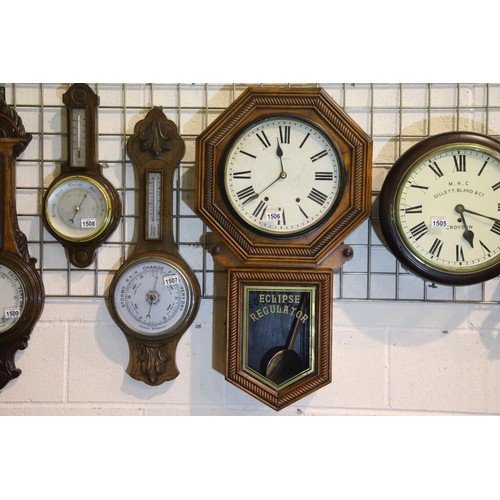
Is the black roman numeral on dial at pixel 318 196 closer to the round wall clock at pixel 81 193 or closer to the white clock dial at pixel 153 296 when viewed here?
the white clock dial at pixel 153 296

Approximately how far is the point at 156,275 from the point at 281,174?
514 millimetres

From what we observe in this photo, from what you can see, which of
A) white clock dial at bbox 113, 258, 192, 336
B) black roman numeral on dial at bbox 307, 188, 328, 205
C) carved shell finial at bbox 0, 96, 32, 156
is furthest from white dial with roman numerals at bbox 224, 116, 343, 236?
carved shell finial at bbox 0, 96, 32, 156

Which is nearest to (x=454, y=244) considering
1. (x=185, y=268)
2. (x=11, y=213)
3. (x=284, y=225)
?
(x=284, y=225)

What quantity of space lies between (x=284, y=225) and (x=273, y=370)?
0.44 m

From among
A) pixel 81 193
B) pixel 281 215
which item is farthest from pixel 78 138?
pixel 281 215

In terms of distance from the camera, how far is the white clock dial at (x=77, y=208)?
1.75 meters

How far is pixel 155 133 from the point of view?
1737mm

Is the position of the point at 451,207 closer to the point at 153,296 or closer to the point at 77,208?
the point at 153,296

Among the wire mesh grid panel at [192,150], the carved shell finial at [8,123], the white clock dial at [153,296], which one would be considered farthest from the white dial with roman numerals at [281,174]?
the carved shell finial at [8,123]

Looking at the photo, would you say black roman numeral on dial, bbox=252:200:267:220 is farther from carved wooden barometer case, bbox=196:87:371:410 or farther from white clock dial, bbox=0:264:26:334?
white clock dial, bbox=0:264:26:334

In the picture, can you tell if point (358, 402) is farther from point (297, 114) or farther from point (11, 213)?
point (11, 213)

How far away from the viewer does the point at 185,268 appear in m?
1.75

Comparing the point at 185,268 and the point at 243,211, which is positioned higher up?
the point at 243,211

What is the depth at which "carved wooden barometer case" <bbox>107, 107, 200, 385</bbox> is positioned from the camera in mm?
1742
